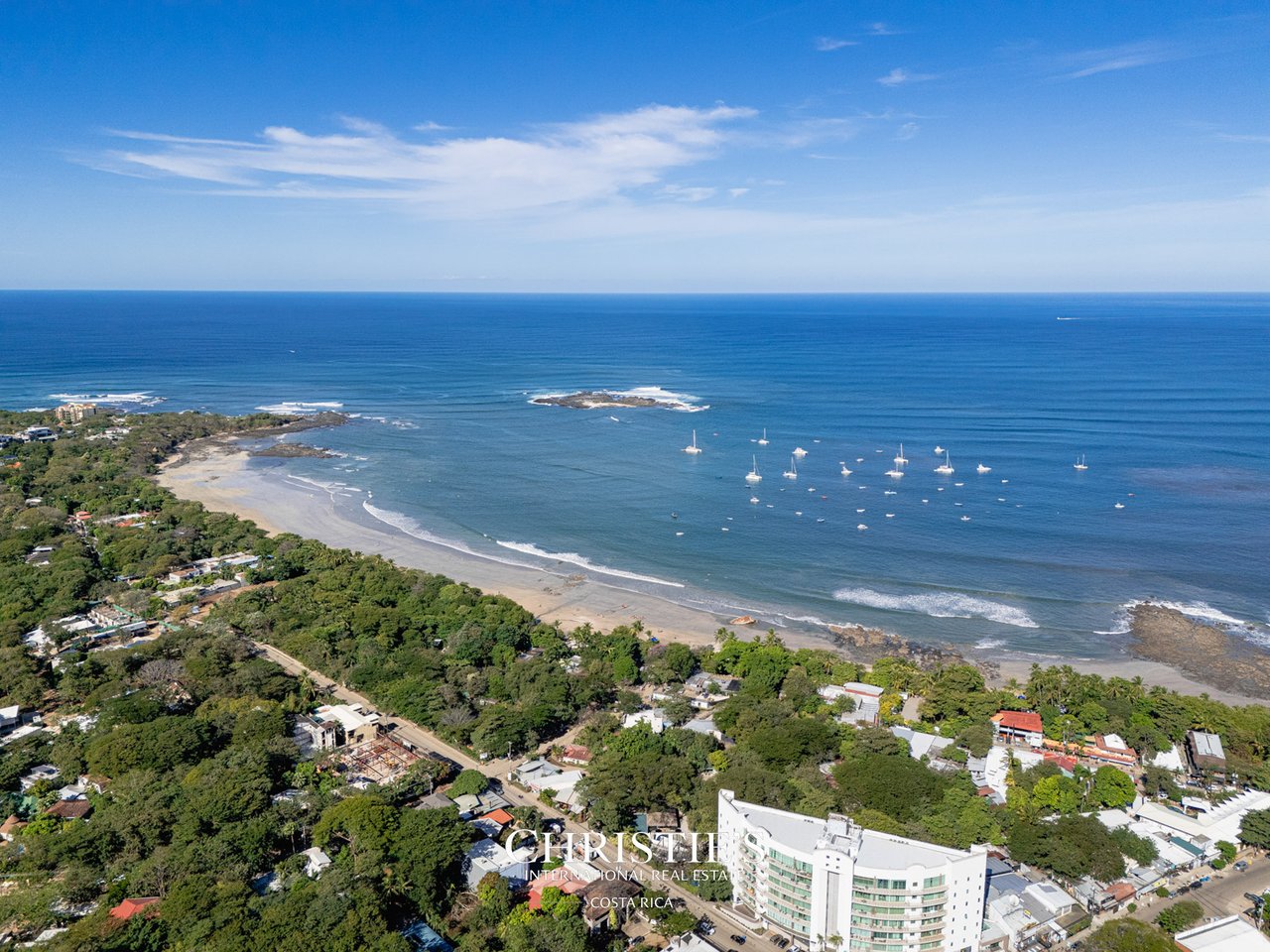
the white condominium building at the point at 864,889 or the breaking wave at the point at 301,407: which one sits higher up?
the breaking wave at the point at 301,407

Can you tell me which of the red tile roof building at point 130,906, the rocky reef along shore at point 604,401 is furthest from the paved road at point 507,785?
the rocky reef along shore at point 604,401

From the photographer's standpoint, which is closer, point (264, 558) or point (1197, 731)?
point (1197, 731)

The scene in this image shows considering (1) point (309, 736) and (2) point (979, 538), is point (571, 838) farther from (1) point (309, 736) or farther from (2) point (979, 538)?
(2) point (979, 538)

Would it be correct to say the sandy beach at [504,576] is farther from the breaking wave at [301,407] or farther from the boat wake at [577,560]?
the breaking wave at [301,407]

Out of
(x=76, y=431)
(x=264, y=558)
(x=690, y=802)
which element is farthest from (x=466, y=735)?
(x=76, y=431)

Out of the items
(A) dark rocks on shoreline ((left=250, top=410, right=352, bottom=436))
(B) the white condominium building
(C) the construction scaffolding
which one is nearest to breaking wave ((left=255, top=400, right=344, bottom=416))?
(A) dark rocks on shoreline ((left=250, top=410, right=352, bottom=436))
